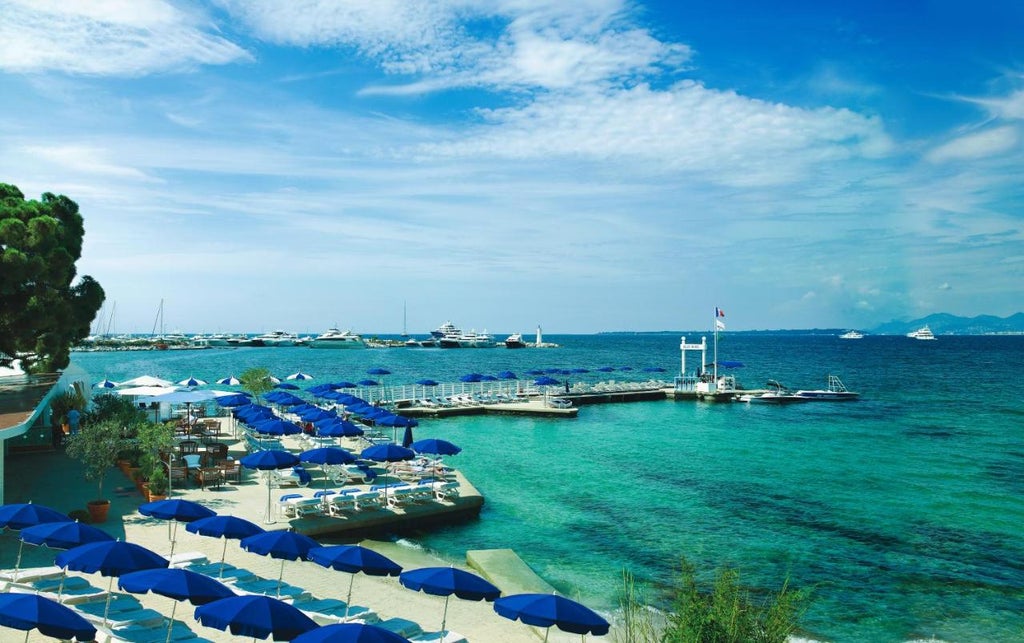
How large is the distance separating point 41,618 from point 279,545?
3.26 metres

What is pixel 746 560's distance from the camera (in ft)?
52.9

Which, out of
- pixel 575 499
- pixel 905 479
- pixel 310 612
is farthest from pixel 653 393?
pixel 310 612

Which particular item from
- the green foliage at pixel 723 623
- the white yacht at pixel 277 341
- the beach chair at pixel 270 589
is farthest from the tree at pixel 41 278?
the white yacht at pixel 277 341

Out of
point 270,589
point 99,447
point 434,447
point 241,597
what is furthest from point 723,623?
point 99,447

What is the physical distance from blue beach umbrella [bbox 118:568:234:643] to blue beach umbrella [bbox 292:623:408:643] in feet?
6.37

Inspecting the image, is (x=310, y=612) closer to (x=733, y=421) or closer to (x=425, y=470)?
(x=425, y=470)

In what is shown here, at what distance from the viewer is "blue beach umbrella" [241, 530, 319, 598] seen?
10.3 m

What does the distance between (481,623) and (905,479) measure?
21.5m

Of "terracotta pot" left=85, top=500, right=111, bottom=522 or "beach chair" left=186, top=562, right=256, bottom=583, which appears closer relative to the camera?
"beach chair" left=186, top=562, right=256, bottom=583

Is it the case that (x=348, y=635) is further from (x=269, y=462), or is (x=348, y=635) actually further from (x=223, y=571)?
(x=269, y=462)

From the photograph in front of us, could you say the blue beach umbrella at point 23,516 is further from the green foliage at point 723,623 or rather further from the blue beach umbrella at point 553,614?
the green foliage at point 723,623

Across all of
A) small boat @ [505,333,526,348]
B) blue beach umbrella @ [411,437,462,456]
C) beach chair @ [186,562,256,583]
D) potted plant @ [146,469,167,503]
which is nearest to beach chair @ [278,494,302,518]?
potted plant @ [146,469,167,503]

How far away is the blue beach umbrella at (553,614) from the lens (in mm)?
8562

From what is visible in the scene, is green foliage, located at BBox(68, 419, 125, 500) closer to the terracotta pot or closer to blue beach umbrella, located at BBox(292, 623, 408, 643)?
the terracotta pot
